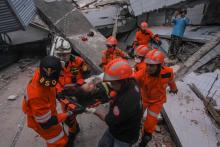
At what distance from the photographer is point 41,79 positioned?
268 cm

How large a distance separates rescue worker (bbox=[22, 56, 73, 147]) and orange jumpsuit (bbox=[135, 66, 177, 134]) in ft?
3.85

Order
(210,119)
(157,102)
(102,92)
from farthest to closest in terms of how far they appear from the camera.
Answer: (210,119) < (157,102) < (102,92)

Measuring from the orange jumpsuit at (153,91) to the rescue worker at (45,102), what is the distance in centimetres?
117

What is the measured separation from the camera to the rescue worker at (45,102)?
8.75ft

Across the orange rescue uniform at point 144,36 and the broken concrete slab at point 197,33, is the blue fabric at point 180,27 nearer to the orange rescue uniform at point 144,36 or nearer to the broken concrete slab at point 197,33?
the broken concrete slab at point 197,33

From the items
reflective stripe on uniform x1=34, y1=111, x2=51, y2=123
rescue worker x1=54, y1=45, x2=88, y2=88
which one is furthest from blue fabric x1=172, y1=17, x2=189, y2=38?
reflective stripe on uniform x1=34, y1=111, x2=51, y2=123

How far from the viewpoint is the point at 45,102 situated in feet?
9.39

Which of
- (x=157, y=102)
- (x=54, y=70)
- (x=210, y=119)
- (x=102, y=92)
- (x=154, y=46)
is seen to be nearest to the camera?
(x=54, y=70)

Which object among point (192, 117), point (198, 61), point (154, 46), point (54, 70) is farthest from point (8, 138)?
point (154, 46)

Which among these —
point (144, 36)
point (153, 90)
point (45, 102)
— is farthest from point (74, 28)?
point (45, 102)

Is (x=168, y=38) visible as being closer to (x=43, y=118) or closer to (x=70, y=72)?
(x=70, y=72)

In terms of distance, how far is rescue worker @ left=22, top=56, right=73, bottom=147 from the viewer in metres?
2.67

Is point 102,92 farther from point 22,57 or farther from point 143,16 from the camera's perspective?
point 143,16

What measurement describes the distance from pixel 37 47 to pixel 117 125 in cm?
667
